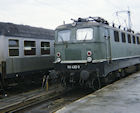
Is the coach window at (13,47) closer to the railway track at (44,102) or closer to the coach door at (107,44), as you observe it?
the railway track at (44,102)

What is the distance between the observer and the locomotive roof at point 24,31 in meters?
10.6

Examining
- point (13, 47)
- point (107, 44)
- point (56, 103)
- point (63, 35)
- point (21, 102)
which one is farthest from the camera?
point (63, 35)

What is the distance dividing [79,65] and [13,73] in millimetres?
3527

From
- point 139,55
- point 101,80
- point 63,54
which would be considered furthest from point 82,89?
point 139,55

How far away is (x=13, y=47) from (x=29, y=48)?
46.9 inches

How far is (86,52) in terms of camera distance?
9867 mm

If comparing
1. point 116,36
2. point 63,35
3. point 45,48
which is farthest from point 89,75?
point 45,48

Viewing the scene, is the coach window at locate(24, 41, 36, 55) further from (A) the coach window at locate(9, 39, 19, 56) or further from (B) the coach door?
(B) the coach door

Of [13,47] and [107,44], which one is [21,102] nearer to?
[13,47]

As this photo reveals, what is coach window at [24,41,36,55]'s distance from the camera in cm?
1148

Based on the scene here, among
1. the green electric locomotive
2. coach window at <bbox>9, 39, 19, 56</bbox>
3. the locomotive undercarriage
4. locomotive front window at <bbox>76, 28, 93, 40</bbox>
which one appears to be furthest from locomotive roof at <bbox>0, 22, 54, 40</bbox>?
locomotive front window at <bbox>76, 28, 93, 40</bbox>

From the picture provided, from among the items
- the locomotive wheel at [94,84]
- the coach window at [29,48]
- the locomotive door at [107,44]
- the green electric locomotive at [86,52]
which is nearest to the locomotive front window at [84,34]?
the green electric locomotive at [86,52]

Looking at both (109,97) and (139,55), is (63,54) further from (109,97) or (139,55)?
(139,55)

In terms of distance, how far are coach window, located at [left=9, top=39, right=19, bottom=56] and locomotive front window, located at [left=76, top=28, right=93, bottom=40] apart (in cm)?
335
